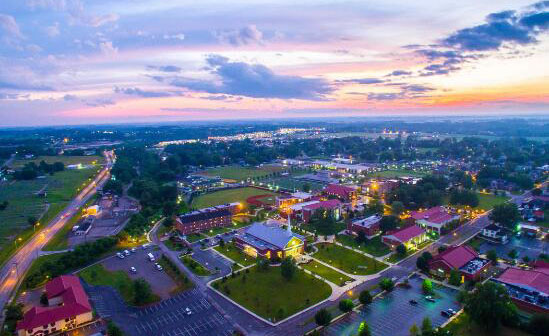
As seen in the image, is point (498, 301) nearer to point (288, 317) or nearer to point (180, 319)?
point (288, 317)

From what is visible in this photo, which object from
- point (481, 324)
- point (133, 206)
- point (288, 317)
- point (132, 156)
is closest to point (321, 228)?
point (288, 317)

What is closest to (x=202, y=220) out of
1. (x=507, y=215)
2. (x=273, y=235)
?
(x=273, y=235)

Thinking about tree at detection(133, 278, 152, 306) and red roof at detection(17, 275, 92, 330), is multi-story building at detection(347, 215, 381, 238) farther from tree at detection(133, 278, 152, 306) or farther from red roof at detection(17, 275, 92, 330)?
red roof at detection(17, 275, 92, 330)

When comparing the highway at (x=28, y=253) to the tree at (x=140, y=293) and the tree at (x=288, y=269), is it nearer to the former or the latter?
the tree at (x=140, y=293)

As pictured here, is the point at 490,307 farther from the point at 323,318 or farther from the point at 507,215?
the point at 507,215

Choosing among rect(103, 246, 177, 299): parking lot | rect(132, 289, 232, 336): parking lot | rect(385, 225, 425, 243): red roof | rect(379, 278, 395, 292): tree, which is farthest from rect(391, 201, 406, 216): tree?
rect(103, 246, 177, 299): parking lot

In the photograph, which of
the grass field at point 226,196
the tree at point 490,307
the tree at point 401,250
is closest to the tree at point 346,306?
the tree at point 490,307
